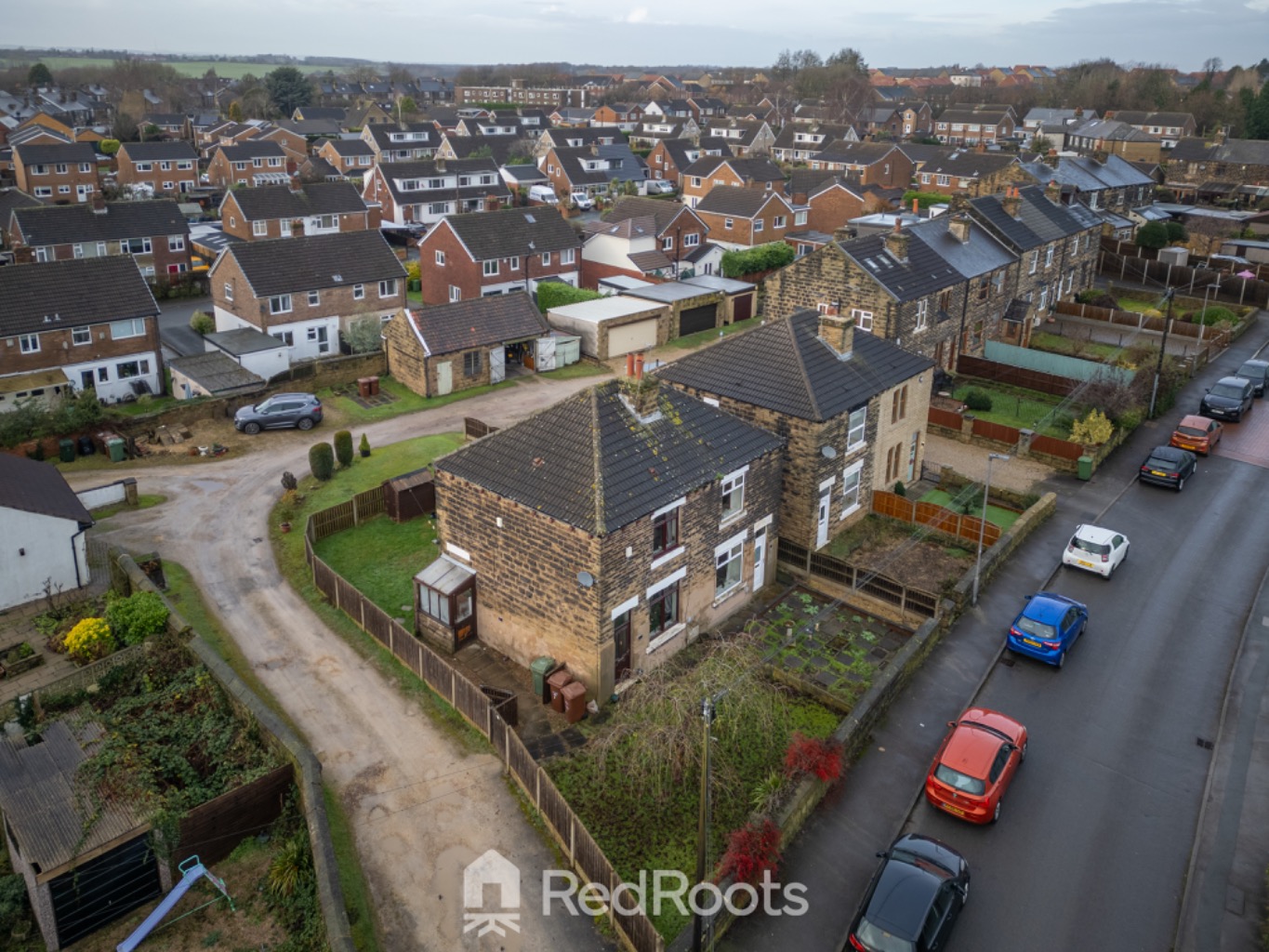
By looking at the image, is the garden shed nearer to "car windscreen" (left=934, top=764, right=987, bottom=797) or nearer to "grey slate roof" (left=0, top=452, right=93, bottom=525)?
"grey slate roof" (left=0, top=452, right=93, bottom=525)

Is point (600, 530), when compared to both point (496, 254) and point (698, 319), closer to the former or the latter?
point (698, 319)

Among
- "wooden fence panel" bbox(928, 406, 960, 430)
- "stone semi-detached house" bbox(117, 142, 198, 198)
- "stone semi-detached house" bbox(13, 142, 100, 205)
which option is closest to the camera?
"wooden fence panel" bbox(928, 406, 960, 430)

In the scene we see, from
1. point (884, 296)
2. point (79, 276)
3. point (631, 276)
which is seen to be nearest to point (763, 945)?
point (884, 296)

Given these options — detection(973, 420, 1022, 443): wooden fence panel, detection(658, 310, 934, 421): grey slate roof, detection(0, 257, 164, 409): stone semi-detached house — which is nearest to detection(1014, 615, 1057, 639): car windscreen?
detection(658, 310, 934, 421): grey slate roof

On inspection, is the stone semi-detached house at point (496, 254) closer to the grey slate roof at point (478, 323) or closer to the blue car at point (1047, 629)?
the grey slate roof at point (478, 323)

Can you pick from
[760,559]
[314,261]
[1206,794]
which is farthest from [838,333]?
[314,261]

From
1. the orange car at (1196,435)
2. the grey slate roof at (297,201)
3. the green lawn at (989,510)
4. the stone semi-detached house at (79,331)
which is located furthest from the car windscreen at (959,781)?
the grey slate roof at (297,201)

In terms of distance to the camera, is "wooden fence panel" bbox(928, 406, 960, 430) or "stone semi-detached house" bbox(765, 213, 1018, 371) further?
"stone semi-detached house" bbox(765, 213, 1018, 371)

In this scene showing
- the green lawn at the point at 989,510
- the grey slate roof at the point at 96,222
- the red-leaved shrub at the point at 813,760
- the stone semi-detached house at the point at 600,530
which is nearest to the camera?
the red-leaved shrub at the point at 813,760
